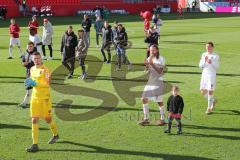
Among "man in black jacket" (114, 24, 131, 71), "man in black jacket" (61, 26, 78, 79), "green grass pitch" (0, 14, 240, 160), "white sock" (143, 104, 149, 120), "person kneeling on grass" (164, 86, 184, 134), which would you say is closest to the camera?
"green grass pitch" (0, 14, 240, 160)

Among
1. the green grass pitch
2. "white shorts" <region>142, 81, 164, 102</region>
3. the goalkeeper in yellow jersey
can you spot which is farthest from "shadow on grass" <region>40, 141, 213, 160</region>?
"white shorts" <region>142, 81, 164, 102</region>

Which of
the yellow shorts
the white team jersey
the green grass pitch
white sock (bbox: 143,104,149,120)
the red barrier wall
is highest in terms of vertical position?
the red barrier wall

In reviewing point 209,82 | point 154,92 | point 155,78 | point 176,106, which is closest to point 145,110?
point 154,92

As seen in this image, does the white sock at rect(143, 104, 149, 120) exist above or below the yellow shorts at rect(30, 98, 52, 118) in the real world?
below

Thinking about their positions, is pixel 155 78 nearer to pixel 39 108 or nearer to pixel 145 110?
pixel 145 110

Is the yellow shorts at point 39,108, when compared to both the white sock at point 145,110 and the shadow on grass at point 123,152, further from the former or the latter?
the white sock at point 145,110

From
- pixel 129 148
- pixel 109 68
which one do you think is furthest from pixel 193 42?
pixel 129 148

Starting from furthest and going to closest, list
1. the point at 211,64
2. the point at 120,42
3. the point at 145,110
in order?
the point at 120,42
the point at 211,64
the point at 145,110

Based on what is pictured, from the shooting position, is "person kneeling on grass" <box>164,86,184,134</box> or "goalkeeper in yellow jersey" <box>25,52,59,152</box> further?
"person kneeling on grass" <box>164,86,184,134</box>

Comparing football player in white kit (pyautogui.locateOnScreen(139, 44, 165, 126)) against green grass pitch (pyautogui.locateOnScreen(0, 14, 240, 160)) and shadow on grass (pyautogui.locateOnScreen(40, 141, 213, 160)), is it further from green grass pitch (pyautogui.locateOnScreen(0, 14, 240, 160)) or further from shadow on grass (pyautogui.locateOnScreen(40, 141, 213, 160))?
shadow on grass (pyautogui.locateOnScreen(40, 141, 213, 160))

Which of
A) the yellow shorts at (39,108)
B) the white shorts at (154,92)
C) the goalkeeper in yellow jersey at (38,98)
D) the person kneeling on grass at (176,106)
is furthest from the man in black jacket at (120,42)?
the yellow shorts at (39,108)

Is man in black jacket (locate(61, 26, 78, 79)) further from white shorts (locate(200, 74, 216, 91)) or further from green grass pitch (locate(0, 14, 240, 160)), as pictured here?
white shorts (locate(200, 74, 216, 91))

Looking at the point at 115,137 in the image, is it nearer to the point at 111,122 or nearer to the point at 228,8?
the point at 111,122

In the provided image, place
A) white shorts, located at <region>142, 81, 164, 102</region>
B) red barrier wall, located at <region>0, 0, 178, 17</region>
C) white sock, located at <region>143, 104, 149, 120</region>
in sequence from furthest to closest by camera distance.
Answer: red barrier wall, located at <region>0, 0, 178, 17</region> < white sock, located at <region>143, 104, 149, 120</region> < white shorts, located at <region>142, 81, 164, 102</region>
